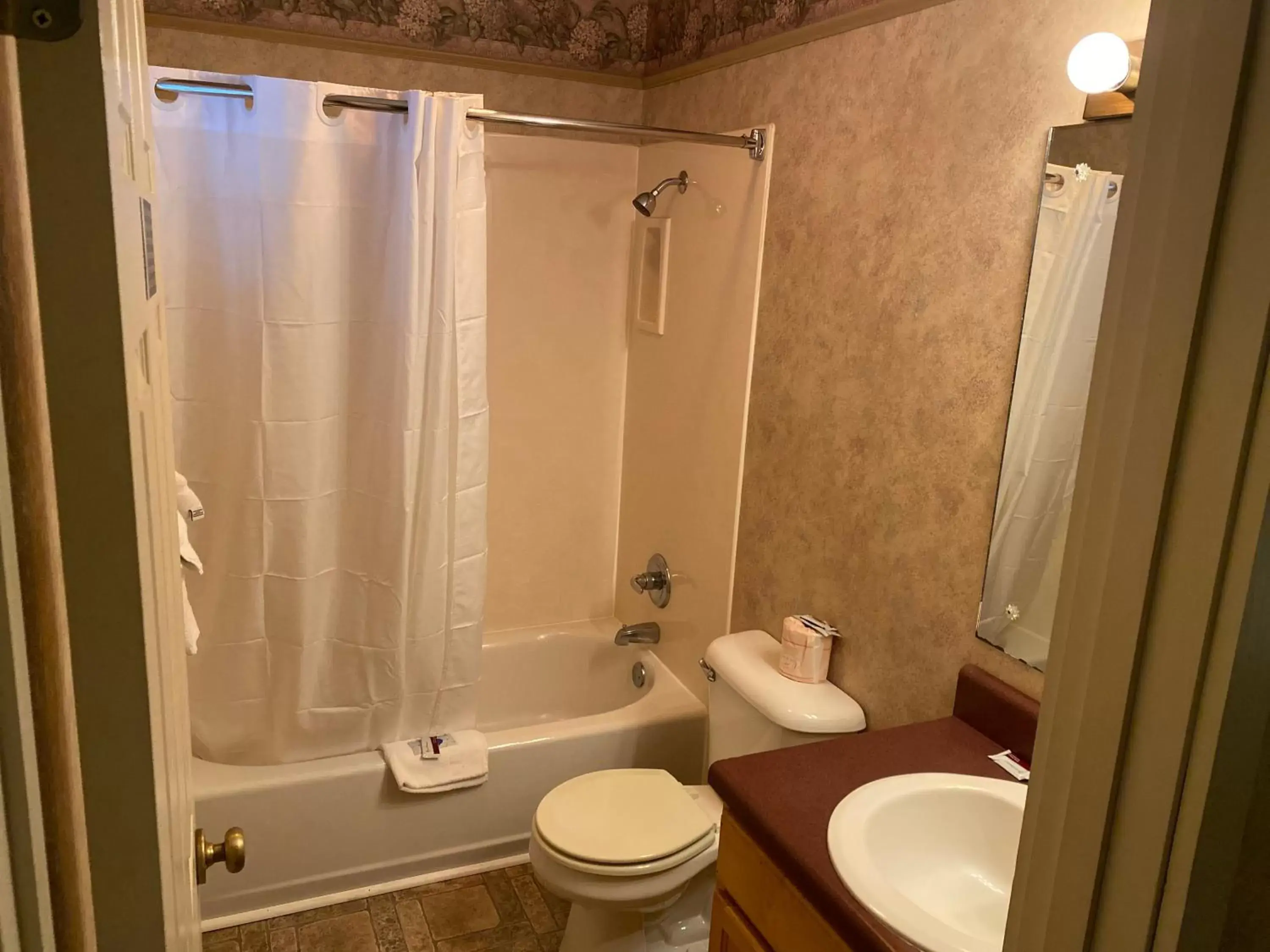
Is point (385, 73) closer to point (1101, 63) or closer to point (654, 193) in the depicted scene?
point (654, 193)

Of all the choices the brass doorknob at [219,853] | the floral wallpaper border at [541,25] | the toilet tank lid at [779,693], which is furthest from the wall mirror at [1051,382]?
the brass doorknob at [219,853]

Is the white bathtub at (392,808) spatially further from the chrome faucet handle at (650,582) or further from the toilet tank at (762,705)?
the toilet tank at (762,705)

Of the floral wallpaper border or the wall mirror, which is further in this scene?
the floral wallpaper border

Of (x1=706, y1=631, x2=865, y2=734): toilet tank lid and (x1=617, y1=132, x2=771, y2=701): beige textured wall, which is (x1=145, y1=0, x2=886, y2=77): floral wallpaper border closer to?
(x1=617, y1=132, x2=771, y2=701): beige textured wall

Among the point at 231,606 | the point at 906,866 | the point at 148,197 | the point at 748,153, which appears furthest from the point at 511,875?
the point at 148,197

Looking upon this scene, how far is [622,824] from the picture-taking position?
1.97 meters

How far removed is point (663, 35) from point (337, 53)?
929 mm

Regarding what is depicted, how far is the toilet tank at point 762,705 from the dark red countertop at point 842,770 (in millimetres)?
241

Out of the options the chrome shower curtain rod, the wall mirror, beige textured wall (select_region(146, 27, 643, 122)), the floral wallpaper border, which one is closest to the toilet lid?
the wall mirror

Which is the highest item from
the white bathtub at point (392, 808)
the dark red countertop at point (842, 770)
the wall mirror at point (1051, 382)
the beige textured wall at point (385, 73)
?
the beige textured wall at point (385, 73)

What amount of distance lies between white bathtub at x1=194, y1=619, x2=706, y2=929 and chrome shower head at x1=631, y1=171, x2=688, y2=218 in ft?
4.28

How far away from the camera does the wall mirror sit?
1433mm

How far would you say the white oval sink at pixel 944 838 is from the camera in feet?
4.52

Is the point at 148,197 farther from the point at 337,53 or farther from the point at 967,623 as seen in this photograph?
the point at 337,53
